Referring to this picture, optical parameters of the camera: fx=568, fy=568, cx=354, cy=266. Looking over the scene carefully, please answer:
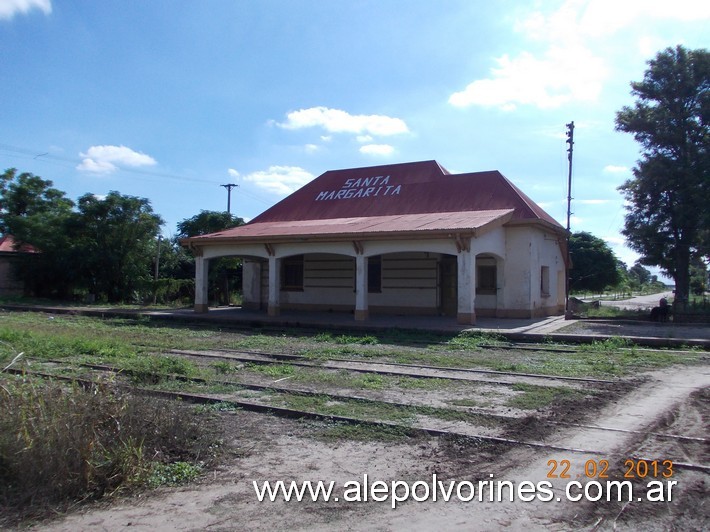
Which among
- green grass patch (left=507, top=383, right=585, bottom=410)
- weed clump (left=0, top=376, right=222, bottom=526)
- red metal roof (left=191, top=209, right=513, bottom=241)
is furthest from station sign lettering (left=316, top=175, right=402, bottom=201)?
weed clump (left=0, top=376, right=222, bottom=526)

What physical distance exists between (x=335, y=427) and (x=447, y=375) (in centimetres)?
402

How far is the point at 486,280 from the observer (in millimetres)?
21250

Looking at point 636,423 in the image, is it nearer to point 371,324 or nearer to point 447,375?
point 447,375

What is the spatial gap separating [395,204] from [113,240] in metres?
15.2

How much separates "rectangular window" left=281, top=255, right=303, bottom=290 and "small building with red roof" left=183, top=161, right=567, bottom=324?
0.05 m

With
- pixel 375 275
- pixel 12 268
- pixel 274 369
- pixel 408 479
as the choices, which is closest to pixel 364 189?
pixel 375 275

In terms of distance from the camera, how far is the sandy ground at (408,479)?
13.3 ft

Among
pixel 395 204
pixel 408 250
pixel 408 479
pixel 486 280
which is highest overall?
pixel 395 204

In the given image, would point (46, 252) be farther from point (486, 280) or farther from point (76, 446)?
point (76, 446)

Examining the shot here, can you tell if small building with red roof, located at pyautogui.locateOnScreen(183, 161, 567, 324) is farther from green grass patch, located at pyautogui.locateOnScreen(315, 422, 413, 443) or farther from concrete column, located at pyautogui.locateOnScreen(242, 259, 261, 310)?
green grass patch, located at pyautogui.locateOnScreen(315, 422, 413, 443)

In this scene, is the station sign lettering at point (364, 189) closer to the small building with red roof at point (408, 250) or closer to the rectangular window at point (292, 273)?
the small building with red roof at point (408, 250)

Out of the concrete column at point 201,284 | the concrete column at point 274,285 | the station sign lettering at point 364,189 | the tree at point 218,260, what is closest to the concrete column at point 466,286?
the concrete column at point 274,285

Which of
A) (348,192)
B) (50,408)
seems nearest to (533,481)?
(50,408)

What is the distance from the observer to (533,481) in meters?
4.78
